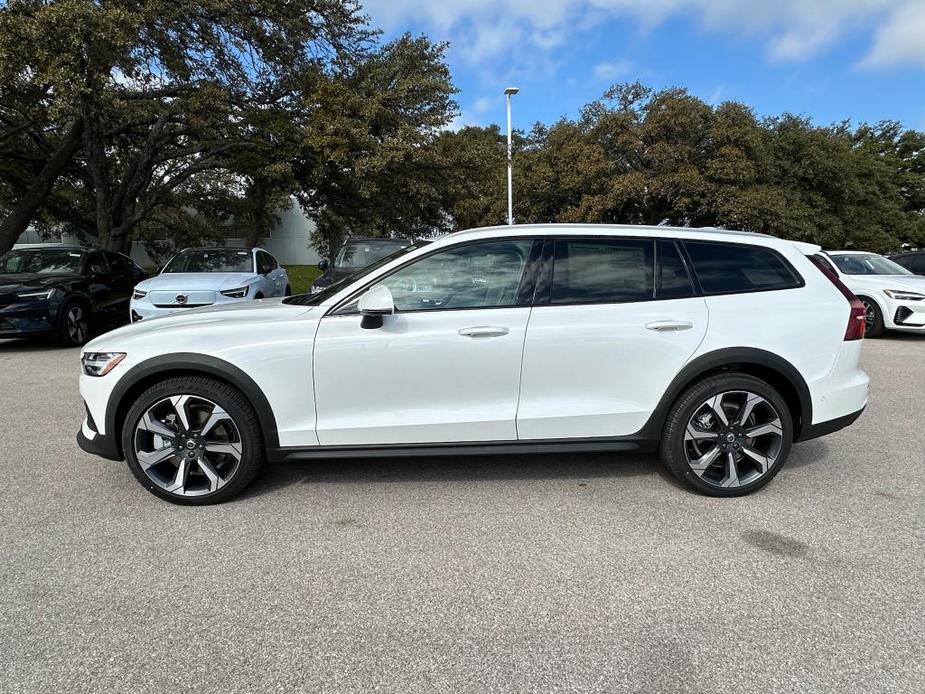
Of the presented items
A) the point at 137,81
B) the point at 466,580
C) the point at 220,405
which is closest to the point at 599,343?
the point at 466,580

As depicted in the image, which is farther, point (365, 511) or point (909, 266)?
point (909, 266)

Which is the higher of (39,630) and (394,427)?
(394,427)

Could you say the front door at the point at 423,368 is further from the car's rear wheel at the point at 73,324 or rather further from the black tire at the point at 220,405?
the car's rear wheel at the point at 73,324

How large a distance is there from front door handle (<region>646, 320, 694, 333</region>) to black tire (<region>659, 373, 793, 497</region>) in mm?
359

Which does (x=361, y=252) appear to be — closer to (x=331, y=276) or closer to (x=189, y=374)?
(x=331, y=276)

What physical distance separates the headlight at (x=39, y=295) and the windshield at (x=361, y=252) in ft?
15.7

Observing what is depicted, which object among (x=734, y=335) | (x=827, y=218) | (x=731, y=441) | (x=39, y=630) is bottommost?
(x=39, y=630)

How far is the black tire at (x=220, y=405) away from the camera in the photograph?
3.37m

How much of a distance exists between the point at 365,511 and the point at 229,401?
1016 millimetres

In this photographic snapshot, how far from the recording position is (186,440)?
3.41 meters

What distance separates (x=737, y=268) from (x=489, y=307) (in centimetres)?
161

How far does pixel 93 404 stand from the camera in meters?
3.44

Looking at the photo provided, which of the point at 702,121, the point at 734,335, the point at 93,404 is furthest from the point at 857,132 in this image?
the point at 93,404

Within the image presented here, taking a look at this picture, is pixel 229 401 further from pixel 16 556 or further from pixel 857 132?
pixel 857 132
